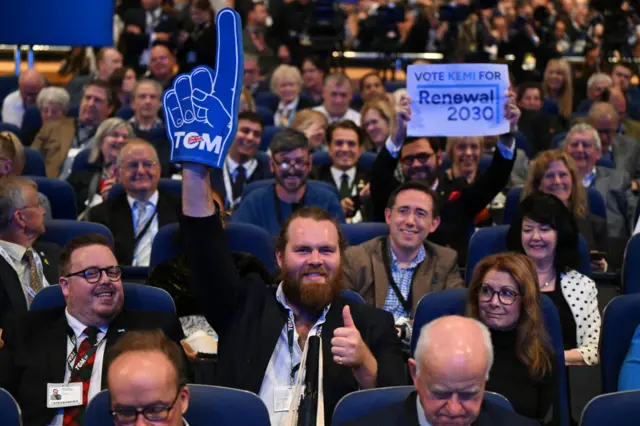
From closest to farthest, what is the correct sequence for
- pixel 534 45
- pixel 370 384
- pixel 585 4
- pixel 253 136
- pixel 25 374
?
pixel 370 384 < pixel 25 374 < pixel 253 136 < pixel 534 45 < pixel 585 4

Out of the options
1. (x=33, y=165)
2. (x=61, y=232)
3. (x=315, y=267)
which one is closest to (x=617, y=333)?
(x=315, y=267)

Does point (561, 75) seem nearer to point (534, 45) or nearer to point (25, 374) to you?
point (534, 45)

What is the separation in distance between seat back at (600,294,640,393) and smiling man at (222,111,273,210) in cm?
330

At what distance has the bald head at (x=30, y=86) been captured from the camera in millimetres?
9531

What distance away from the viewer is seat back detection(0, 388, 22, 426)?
10.5ft

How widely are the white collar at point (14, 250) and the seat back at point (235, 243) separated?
0.57 metres

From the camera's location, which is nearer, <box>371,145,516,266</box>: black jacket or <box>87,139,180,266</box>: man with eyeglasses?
<box>371,145,516,266</box>: black jacket

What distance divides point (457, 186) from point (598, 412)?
2.93m

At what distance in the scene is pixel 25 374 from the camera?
3.89 metres

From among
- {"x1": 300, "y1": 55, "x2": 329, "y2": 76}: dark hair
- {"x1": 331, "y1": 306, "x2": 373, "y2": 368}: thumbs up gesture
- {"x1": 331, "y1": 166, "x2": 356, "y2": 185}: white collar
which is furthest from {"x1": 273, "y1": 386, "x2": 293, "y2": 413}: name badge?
{"x1": 300, "y1": 55, "x2": 329, "y2": 76}: dark hair

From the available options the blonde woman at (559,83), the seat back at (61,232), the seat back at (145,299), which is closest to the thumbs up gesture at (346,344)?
the seat back at (145,299)

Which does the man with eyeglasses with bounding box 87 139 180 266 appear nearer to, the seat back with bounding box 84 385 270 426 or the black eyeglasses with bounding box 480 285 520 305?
the black eyeglasses with bounding box 480 285 520 305

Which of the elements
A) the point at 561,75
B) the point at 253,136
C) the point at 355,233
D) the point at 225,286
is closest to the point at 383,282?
the point at 355,233

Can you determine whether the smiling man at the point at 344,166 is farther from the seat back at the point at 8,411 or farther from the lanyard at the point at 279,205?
the seat back at the point at 8,411
